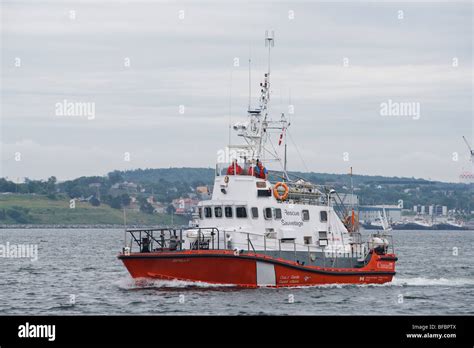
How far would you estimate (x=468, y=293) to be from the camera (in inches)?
1689

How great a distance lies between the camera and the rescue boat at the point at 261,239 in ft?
125

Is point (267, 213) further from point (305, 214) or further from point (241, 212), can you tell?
point (305, 214)

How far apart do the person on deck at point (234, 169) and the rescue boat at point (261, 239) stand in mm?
39

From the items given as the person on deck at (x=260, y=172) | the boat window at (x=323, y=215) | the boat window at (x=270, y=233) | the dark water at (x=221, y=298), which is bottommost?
the dark water at (x=221, y=298)

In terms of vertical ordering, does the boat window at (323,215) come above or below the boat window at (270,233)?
above

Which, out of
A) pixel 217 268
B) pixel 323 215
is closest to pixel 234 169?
pixel 323 215

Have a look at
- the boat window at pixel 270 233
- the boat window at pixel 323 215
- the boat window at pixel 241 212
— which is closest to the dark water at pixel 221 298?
the boat window at pixel 270 233

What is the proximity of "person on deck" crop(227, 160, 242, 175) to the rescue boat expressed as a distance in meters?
0.04

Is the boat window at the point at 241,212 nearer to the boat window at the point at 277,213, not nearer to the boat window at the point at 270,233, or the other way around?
the boat window at the point at 270,233

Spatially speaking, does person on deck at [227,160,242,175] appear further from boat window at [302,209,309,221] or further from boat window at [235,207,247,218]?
boat window at [302,209,309,221]

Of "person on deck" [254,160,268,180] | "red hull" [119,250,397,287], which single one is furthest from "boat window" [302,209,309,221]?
"red hull" [119,250,397,287]

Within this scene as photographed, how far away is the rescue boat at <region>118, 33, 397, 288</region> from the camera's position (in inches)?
1506
